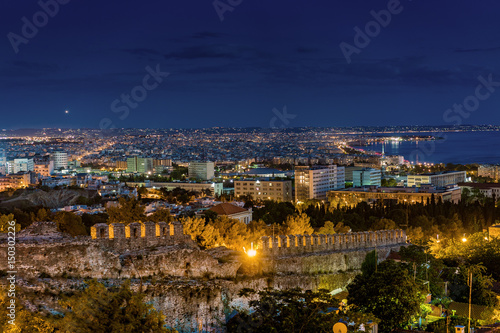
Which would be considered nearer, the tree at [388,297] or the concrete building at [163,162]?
the tree at [388,297]

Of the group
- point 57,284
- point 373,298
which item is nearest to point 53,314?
point 57,284

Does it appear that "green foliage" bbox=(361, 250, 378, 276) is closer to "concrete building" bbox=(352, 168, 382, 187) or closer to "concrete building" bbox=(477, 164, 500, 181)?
"concrete building" bbox=(352, 168, 382, 187)

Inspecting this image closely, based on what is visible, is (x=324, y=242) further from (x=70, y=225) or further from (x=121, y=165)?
(x=121, y=165)

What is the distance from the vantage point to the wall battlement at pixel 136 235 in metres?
12.8

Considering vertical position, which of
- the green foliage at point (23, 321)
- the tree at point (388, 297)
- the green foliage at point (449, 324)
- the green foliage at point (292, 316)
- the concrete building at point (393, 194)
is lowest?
the concrete building at point (393, 194)

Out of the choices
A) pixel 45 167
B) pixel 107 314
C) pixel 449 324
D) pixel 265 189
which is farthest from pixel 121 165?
A: pixel 107 314

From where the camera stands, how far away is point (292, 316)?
11.6 m

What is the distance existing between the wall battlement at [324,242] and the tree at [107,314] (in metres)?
7.62

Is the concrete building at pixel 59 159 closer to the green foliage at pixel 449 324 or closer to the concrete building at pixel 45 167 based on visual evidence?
the concrete building at pixel 45 167

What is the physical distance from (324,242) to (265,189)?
71569mm

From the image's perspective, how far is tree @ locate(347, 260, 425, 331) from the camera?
1499 centimetres

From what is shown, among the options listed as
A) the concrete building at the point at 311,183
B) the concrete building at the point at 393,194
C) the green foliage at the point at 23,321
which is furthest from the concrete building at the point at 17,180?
the green foliage at the point at 23,321

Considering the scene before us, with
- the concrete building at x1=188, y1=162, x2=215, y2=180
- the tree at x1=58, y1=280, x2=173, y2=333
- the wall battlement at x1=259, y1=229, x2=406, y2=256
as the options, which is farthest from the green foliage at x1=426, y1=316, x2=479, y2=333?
the concrete building at x1=188, y1=162, x2=215, y2=180

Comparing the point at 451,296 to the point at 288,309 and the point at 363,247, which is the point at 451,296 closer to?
the point at 363,247
